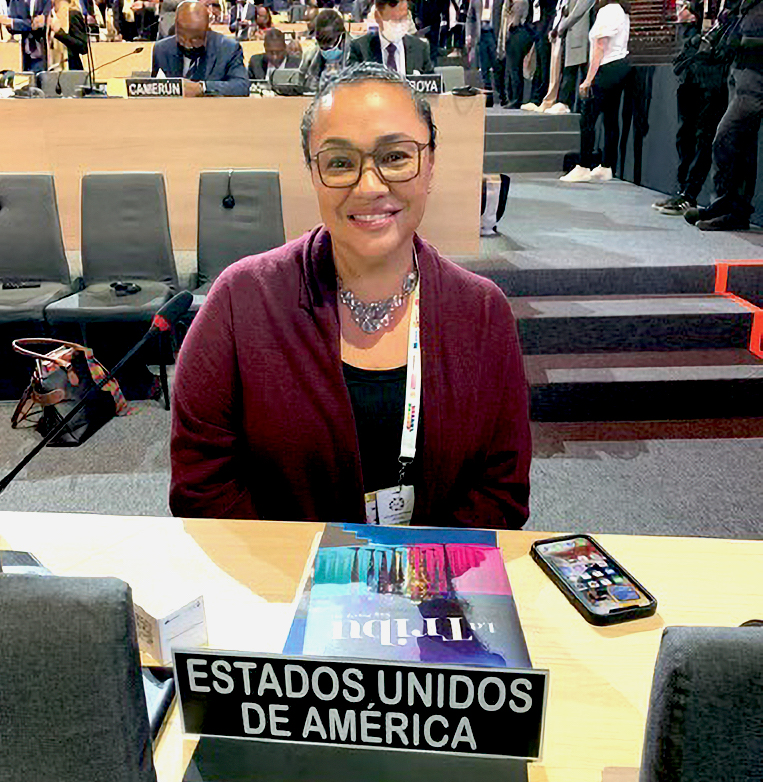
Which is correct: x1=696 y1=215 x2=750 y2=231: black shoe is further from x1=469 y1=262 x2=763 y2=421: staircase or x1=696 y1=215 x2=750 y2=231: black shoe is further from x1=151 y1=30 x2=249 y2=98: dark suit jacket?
x1=151 y1=30 x2=249 y2=98: dark suit jacket

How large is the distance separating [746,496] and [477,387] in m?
1.82

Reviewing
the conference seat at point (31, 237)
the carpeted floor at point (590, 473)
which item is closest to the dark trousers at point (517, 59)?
the carpeted floor at point (590, 473)

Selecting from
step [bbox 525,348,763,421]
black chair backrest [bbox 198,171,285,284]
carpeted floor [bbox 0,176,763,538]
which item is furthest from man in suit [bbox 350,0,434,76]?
step [bbox 525,348,763,421]

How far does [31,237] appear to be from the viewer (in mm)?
3633

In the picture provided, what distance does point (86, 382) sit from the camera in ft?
10.4

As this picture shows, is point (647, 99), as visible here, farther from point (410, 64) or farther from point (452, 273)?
point (452, 273)

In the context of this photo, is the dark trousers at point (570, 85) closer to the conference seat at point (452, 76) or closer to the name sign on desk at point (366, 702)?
the conference seat at point (452, 76)

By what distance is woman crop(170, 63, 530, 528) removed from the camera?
1.31 meters

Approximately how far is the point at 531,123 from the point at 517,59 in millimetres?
1515

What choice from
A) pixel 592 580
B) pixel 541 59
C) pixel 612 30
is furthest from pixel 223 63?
pixel 592 580

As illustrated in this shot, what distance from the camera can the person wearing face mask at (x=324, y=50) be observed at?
473cm

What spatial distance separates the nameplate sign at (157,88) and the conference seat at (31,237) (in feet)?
2.76

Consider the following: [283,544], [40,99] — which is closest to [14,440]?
[40,99]

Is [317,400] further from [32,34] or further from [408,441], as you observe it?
[32,34]
